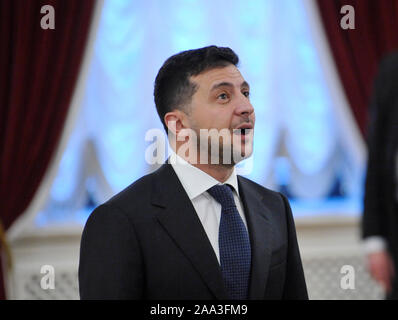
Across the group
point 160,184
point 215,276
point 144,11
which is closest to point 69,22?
point 144,11

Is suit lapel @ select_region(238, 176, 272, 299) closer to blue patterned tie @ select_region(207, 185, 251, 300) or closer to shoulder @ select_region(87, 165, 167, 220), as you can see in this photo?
blue patterned tie @ select_region(207, 185, 251, 300)

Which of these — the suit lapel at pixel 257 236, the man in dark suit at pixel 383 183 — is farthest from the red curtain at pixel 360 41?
the man in dark suit at pixel 383 183

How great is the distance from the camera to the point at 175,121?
4.41ft

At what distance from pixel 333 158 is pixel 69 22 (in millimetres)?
1730

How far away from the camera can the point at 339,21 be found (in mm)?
3205

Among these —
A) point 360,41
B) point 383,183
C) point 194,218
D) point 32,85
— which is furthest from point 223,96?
point 360,41

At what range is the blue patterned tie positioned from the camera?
1224 mm

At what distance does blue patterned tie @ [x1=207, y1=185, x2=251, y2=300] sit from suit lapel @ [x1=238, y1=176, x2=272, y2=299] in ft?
0.05

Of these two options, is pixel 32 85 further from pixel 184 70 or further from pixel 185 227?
pixel 185 227

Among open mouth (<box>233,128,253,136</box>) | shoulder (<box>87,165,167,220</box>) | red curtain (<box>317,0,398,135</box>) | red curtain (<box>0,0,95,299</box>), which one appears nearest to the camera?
open mouth (<box>233,128,253,136</box>)

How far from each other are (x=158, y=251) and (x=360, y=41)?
2.42m

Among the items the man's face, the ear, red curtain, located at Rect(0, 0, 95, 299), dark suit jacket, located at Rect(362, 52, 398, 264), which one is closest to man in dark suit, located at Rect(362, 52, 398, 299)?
dark suit jacket, located at Rect(362, 52, 398, 264)

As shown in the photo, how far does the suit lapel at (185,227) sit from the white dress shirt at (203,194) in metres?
0.02

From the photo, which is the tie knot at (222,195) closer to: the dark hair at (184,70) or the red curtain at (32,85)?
the dark hair at (184,70)
